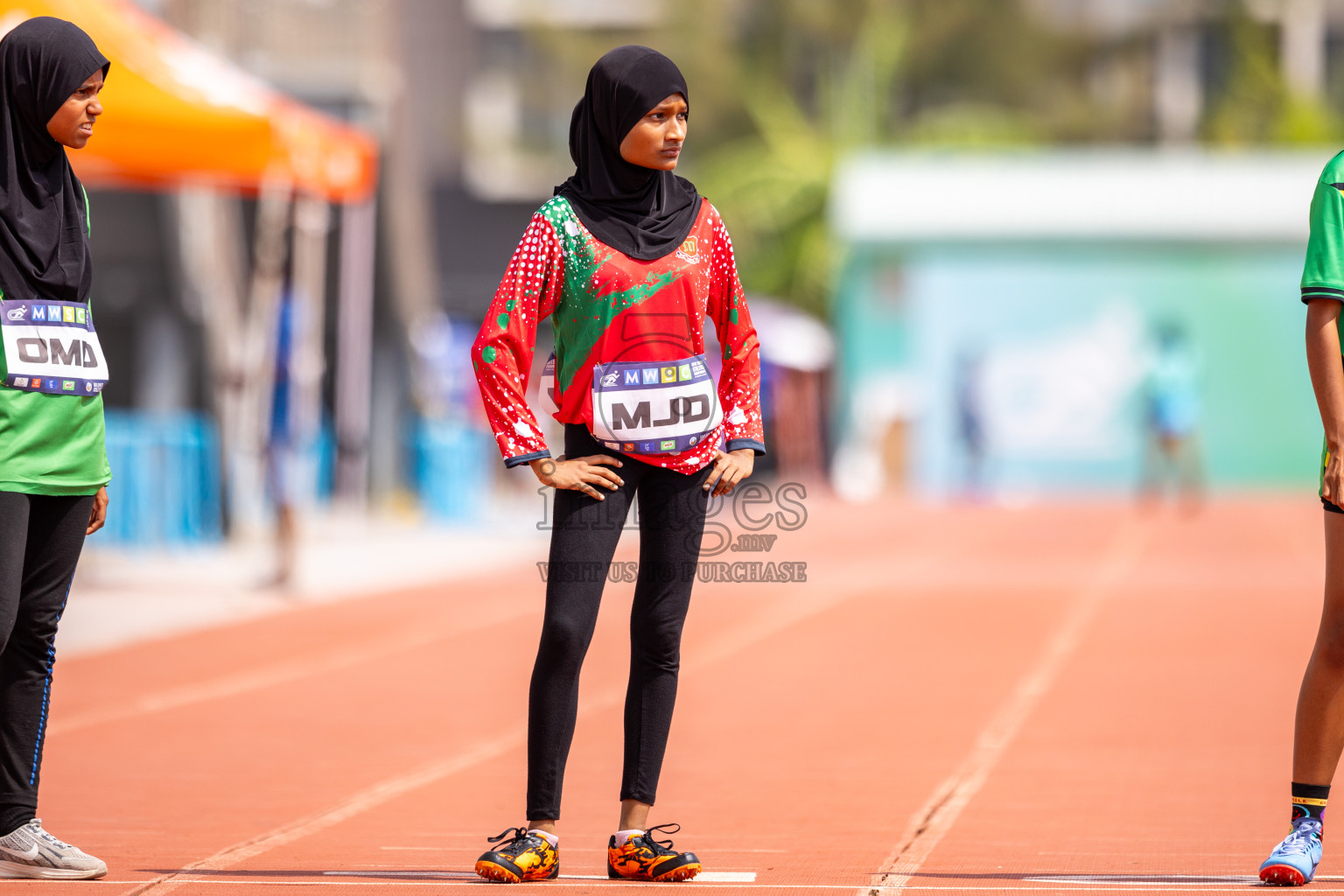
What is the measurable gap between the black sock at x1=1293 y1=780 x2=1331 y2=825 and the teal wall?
2674 centimetres

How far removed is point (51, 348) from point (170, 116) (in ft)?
27.8

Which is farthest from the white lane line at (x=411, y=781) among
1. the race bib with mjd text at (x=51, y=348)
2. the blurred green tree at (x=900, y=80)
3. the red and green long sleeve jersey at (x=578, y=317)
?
the blurred green tree at (x=900, y=80)

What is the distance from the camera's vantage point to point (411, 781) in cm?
716

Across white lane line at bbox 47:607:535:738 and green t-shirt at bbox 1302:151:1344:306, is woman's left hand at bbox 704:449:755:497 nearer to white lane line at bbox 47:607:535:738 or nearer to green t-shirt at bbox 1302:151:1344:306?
green t-shirt at bbox 1302:151:1344:306

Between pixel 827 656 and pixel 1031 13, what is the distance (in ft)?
157

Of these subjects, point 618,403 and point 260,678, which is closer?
point 618,403

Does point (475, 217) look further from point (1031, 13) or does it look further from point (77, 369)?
point (77, 369)

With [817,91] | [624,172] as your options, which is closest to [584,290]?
[624,172]

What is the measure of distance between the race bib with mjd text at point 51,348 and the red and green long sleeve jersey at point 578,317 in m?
1.00

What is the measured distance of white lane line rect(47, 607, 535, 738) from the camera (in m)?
8.73

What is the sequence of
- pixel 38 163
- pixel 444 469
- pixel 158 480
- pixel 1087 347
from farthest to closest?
pixel 1087 347 → pixel 444 469 → pixel 158 480 → pixel 38 163

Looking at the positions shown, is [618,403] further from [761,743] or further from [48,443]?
[761,743]

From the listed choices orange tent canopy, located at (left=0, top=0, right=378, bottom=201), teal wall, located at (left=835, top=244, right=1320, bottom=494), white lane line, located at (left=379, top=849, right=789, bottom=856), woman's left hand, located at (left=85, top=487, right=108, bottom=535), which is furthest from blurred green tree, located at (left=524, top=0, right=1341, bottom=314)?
woman's left hand, located at (left=85, top=487, right=108, bottom=535)

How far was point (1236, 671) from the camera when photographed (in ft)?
33.7
